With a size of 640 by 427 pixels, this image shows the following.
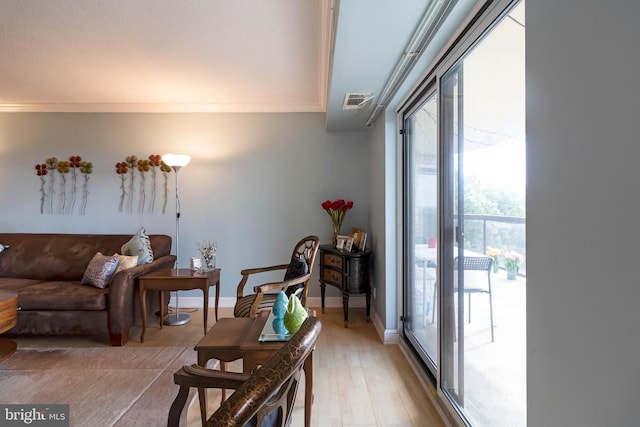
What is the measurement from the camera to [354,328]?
3324 mm

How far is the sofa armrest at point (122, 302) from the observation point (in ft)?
9.36

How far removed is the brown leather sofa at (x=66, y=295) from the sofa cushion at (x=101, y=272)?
0.06 m

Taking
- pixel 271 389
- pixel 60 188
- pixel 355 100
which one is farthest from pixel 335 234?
pixel 60 188

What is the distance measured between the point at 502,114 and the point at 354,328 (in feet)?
8.23

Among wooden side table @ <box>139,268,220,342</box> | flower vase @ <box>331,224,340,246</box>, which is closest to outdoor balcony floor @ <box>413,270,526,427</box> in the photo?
flower vase @ <box>331,224,340,246</box>

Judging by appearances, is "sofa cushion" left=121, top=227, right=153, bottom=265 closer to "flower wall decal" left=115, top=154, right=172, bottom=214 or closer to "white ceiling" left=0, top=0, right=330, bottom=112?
"flower wall decal" left=115, top=154, right=172, bottom=214

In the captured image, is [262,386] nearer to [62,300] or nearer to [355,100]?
[355,100]

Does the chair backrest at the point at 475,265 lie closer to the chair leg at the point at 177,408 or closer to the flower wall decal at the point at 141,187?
the chair leg at the point at 177,408

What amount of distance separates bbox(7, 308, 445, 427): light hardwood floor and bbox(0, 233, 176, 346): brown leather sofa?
207mm

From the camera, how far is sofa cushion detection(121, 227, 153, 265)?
132 inches

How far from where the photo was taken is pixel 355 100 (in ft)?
9.39

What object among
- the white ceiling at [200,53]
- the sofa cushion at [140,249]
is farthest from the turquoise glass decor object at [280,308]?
the sofa cushion at [140,249]

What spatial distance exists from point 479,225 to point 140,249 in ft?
10.4

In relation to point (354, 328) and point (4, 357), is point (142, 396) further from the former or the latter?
point (354, 328)
